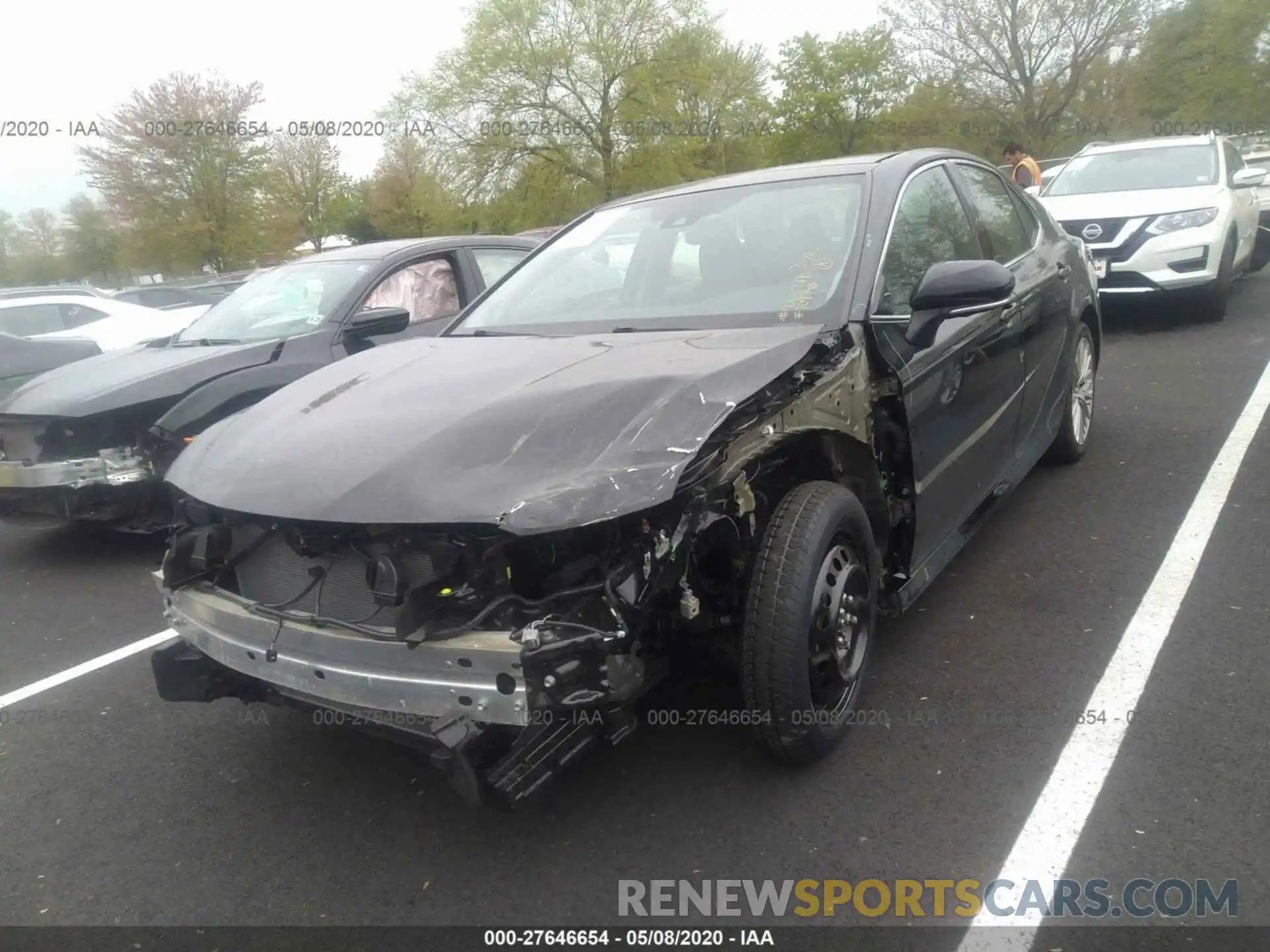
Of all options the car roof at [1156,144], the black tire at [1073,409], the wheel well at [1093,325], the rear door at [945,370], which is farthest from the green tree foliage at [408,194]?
the rear door at [945,370]

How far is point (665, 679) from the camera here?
2660 millimetres

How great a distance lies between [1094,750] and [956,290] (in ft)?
4.74

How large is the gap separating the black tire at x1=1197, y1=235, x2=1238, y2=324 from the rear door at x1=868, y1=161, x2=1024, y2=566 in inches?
226

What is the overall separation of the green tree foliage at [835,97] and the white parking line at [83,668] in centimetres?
3852

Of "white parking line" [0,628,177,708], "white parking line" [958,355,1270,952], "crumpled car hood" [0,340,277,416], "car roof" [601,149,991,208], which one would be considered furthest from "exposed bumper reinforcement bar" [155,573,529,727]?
"crumpled car hood" [0,340,277,416]

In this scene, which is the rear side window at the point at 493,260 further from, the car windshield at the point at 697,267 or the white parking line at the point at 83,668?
the white parking line at the point at 83,668

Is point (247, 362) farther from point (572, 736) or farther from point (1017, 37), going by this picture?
point (1017, 37)

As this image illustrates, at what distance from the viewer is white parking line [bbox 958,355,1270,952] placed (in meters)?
2.30

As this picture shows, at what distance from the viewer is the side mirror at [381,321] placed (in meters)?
5.36

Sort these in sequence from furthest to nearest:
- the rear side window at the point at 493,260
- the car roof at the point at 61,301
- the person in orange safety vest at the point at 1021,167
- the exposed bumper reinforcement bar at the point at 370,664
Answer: the car roof at the point at 61,301 → the person in orange safety vest at the point at 1021,167 → the rear side window at the point at 493,260 → the exposed bumper reinforcement bar at the point at 370,664

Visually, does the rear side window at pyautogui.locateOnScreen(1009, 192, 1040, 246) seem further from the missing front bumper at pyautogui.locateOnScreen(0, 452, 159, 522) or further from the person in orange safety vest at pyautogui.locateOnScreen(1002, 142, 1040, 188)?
the person in orange safety vest at pyautogui.locateOnScreen(1002, 142, 1040, 188)

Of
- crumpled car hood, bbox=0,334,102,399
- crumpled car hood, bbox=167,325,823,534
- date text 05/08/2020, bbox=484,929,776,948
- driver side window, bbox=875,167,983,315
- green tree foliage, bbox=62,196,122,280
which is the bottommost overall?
date text 05/08/2020, bbox=484,929,776,948

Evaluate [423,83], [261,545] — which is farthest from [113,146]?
[261,545]

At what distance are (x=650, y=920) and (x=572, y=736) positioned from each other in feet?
1.56
